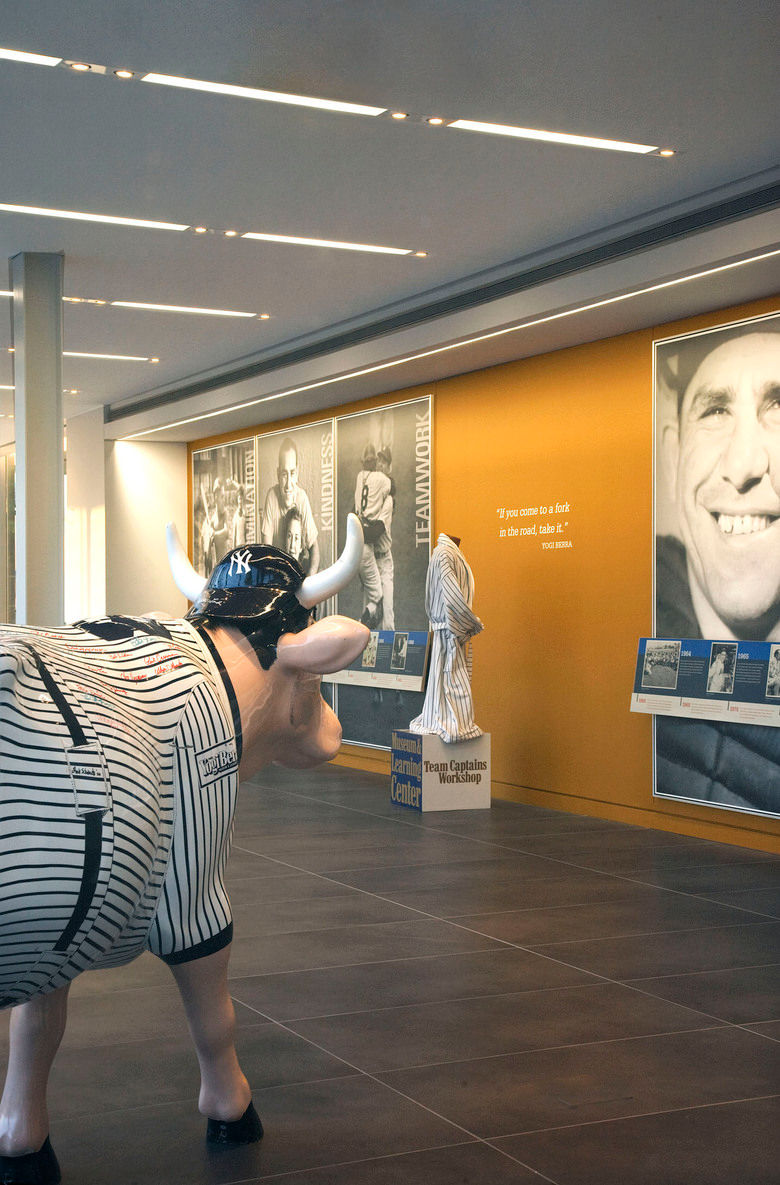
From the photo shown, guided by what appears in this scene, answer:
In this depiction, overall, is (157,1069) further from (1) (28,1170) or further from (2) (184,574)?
(2) (184,574)

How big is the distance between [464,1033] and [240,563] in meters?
2.02

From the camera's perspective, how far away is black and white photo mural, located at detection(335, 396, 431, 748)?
38.8 feet

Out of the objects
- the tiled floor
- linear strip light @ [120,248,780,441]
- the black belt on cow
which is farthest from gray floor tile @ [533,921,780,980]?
linear strip light @ [120,248,780,441]

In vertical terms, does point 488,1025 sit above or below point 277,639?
below

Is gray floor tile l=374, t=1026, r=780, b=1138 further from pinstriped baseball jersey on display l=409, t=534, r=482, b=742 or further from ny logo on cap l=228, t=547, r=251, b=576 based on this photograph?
pinstriped baseball jersey on display l=409, t=534, r=482, b=742

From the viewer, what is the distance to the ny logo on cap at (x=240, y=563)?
3498mm

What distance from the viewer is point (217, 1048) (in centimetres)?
328

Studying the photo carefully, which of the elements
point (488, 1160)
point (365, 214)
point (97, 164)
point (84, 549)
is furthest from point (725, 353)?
point (84, 549)

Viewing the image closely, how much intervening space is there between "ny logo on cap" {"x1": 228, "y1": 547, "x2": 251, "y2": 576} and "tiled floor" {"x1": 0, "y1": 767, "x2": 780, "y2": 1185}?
157 centimetres

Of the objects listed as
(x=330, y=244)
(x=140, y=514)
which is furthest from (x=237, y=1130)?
(x=140, y=514)

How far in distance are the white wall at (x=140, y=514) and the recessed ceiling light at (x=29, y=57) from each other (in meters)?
10.9

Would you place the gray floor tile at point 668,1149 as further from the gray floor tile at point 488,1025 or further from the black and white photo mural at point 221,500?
the black and white photo mural at point 221,500
